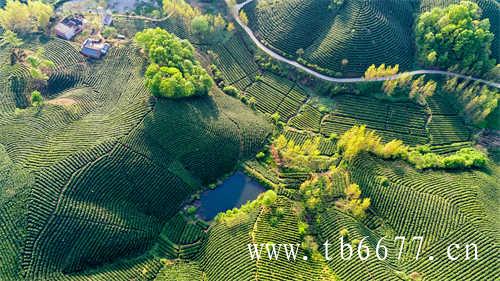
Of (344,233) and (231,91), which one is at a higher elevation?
(231,91)

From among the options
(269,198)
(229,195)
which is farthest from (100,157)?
(269,198)

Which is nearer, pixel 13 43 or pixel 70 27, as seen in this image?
pixel 13 43

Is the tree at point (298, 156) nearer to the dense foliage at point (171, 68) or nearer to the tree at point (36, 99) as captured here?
the dense foliage at point (171, 68)

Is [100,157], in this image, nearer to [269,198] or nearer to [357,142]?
[269,198]

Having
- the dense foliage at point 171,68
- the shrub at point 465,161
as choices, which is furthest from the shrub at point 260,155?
the shrub at point 465,161

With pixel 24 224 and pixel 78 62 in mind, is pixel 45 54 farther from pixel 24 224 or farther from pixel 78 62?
pixel 24 224

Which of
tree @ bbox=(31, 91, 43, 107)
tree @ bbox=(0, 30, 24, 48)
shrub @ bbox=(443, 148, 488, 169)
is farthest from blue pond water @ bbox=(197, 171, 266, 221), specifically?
tree @ bbox=(0, 30, 24, 48)

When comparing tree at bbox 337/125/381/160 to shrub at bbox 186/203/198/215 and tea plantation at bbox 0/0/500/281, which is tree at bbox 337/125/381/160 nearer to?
tea plantation at bbox 0/0/500/281

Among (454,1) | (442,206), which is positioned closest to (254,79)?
(442,206)
